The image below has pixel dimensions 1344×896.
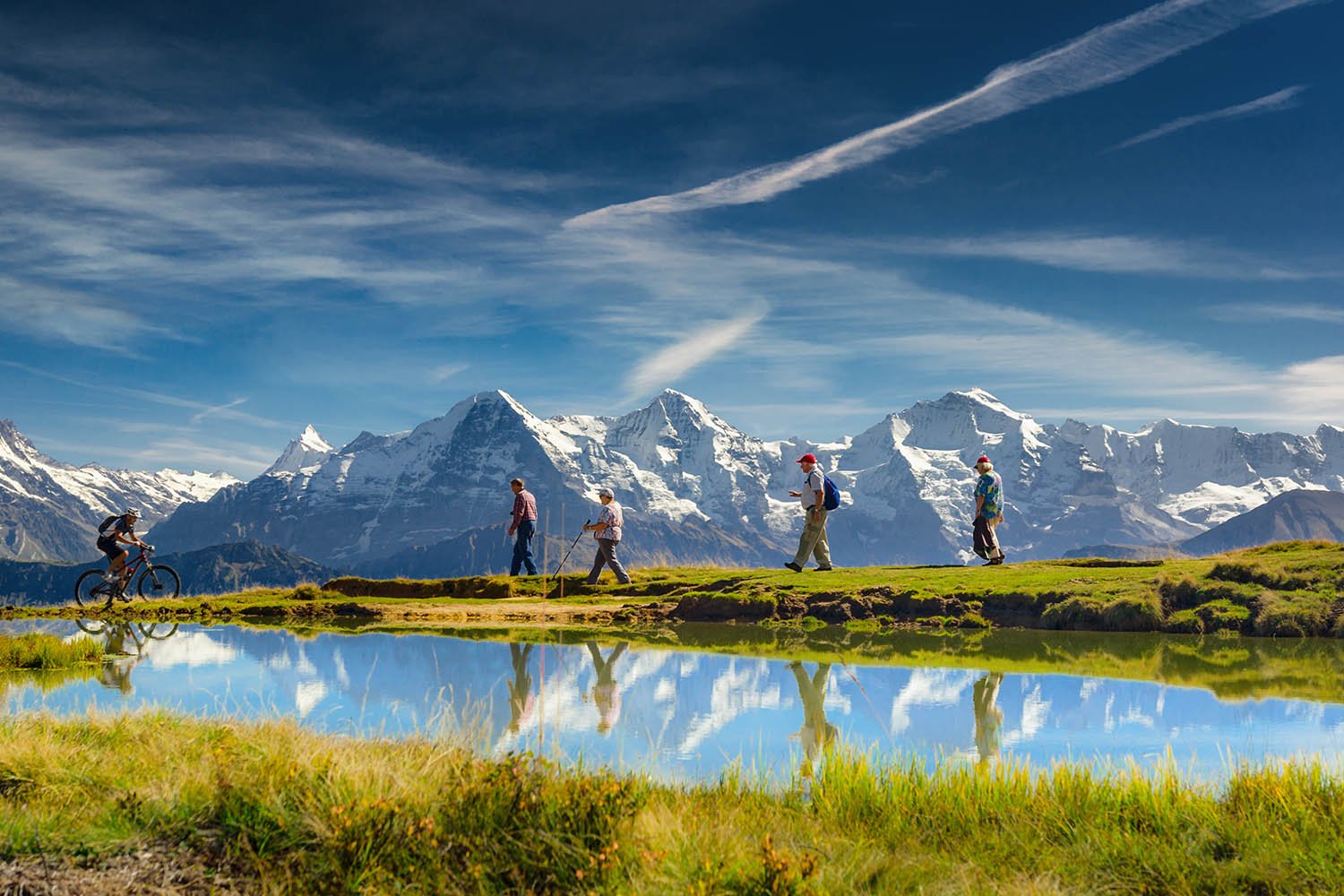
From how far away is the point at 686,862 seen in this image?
19.5ft

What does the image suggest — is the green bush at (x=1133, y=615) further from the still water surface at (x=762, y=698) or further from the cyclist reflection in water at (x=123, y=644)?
the cyclist reflection in water at (x=123, y=644)

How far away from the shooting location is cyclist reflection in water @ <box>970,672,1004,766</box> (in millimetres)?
9688

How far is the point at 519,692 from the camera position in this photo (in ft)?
42.3

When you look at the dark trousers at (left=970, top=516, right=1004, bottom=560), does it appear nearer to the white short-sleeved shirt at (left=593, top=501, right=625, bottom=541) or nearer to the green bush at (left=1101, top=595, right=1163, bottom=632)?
the green bush at (left=1101, top=595, right=1163, bottom=632)

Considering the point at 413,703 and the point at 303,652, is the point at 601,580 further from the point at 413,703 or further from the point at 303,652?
the point at 413,703

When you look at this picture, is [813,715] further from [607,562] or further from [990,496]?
[990,496]

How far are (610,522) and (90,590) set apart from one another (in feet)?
52.0

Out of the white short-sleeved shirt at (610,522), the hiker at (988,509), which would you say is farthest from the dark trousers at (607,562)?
the hiker at (988,509)

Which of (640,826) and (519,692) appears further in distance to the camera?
(519,692)

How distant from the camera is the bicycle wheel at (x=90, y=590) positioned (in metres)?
29.1

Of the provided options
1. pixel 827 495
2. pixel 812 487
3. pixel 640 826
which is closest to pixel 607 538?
pixel 812 487

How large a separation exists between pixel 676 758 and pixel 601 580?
73.7 feet

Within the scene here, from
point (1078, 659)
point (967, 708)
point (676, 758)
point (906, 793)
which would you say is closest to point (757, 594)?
point (1078, 659)

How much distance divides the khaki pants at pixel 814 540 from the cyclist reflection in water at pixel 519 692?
524 inches
